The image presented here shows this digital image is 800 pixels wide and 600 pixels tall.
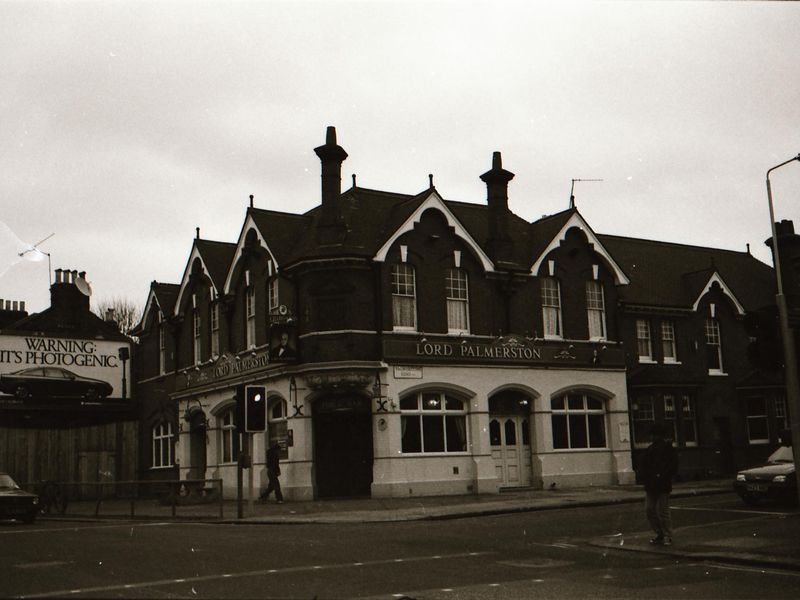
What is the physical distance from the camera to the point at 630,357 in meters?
34.6

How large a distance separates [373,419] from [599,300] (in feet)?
34.7

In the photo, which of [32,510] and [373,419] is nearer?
[32,510]

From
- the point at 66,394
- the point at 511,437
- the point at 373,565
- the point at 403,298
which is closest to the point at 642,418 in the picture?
the point at 511,437

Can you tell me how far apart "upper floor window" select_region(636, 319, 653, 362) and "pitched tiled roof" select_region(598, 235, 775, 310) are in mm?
940

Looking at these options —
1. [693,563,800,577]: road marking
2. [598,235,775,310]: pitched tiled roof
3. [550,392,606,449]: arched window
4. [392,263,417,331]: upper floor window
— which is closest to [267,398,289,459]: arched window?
[392,263,417,331]: upper floor window

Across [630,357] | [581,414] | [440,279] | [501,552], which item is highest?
[440,279]

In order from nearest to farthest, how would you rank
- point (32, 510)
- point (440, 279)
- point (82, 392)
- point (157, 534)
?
1. point (157, 534)
2. point (32, 510)
3. point (440, 279)
4. point (82, 392)

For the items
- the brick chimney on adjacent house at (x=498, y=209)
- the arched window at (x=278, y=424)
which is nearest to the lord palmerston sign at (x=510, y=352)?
the brick chimney on adjacent house at (x=498, y=209)

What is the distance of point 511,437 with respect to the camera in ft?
102

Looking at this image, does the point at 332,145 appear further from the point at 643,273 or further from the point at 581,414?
the point at 643,273

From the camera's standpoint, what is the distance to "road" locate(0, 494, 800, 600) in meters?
10.1

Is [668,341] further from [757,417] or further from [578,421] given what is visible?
[578,421]

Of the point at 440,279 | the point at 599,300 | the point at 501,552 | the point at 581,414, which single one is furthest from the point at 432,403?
the point at 501,552

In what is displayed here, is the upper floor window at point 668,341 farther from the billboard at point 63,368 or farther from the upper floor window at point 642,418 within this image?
the billboard at point 63,368
